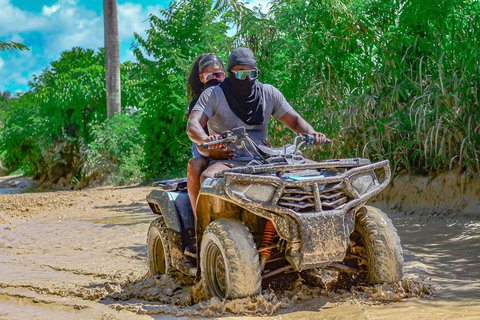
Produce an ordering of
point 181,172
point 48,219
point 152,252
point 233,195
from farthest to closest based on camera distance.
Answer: point 181,172, point 48,219, point 152,252, point 233,195

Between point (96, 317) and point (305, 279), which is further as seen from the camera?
point (305, 279)

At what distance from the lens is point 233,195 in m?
3.02

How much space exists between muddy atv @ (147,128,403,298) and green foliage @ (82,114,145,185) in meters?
12.7

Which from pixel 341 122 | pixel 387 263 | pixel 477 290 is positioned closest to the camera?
pixel 387 263

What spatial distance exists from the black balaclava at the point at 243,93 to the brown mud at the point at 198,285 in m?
1.27

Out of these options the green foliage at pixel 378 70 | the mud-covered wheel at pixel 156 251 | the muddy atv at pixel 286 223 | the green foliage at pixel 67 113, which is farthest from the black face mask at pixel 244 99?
the green foliage at pixel 67 113

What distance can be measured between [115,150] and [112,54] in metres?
3.45

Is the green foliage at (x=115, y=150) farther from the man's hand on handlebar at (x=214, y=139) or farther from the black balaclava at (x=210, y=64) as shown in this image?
the man's hand on handlebar at (x=214, y=139)

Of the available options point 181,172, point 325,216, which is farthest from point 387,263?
point 181,172

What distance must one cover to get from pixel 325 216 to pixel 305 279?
0.99 metres

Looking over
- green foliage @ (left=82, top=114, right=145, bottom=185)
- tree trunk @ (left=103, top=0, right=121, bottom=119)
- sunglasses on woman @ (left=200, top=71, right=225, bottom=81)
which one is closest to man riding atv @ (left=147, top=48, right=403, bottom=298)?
sunglasses on woman @ (left=200, top=71, right=225, bottom=81)

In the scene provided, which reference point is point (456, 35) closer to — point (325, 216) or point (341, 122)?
point (341, 122)

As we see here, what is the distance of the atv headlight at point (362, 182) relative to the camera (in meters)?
3.33

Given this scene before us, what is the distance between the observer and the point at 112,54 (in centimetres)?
1733
